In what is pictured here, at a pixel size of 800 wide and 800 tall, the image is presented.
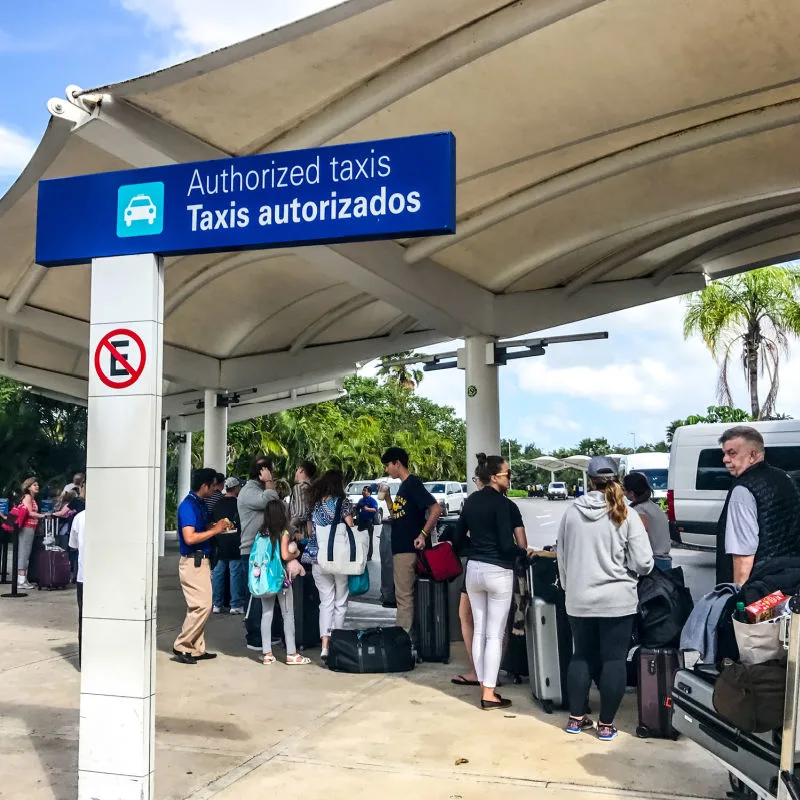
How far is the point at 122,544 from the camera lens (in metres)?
4.18

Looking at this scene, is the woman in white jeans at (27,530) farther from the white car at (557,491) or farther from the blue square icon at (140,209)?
the white car at (557,491)

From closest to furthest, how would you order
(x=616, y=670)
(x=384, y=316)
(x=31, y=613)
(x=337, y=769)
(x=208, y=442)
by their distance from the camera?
(x=337, y=769)
(x=616, y=670)
(x=31, y=613)
(x=384, y=316)
(x=208, y=442)

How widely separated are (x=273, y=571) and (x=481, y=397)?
5900 mm

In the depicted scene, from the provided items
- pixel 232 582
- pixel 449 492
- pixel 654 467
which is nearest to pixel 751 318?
pixel 654 467

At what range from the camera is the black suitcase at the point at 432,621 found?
8.07 meters

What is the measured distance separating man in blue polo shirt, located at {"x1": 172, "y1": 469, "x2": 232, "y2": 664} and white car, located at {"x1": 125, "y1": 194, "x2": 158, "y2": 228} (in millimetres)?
3712

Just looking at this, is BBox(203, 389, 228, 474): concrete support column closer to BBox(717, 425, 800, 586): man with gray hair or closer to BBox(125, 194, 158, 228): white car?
BBox(125, 194, 158, 228): white car

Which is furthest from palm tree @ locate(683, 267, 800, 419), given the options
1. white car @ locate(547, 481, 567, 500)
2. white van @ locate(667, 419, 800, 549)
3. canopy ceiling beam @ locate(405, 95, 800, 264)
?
white car @ locate(547, 481, 567, 500)

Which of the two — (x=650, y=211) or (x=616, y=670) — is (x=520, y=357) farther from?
(x=616, y=670)

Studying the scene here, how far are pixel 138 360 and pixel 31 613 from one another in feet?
26.9

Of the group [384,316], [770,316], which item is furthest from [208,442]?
[770,316]

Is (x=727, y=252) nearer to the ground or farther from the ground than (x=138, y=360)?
farther from the ground

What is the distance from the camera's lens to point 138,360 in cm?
421

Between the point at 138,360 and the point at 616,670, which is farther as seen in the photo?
the point at 616,670
